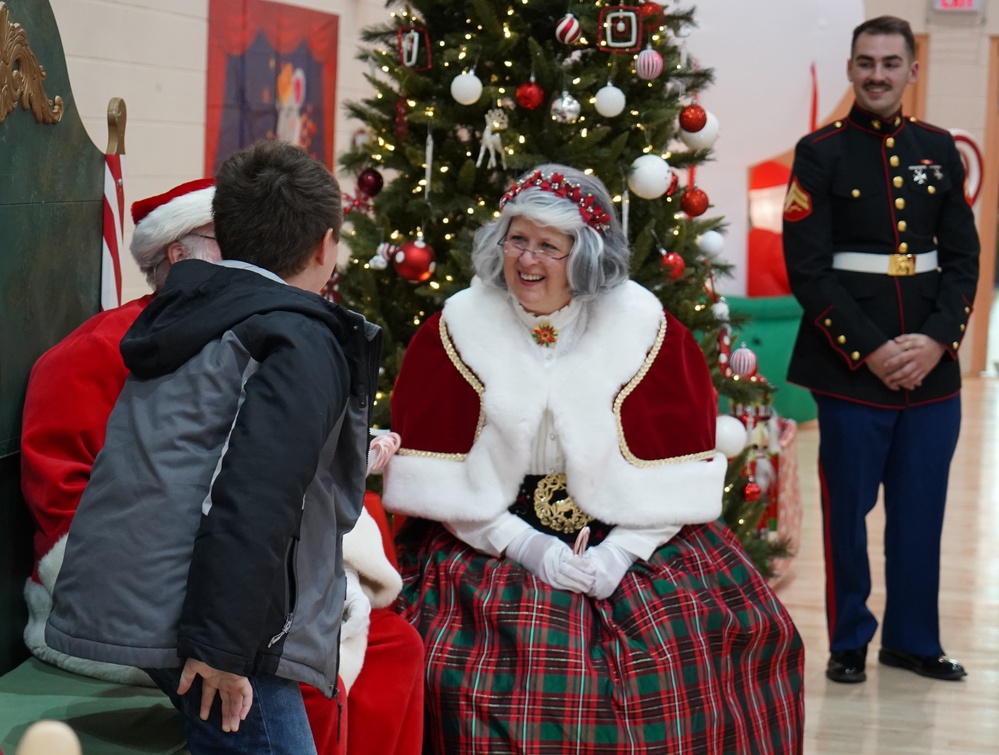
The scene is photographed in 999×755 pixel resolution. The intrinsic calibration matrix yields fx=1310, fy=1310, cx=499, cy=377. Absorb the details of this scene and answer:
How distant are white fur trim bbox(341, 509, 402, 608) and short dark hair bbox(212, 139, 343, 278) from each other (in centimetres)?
74

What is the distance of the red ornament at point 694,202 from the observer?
11.1 ft

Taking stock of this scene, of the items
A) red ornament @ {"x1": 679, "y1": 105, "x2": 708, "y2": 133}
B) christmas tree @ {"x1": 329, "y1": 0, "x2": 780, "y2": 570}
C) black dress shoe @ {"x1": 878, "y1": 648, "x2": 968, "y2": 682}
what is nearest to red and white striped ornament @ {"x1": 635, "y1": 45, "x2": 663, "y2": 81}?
christmas tree @ {"x1": 329, "y1": 0, "x2": 780, "y2": 570}

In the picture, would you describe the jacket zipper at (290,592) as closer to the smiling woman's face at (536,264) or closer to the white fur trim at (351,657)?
the white fur trim at (351,657)

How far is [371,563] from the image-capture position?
242cm

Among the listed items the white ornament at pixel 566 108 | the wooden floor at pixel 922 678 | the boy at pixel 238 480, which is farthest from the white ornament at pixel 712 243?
the boy at pixel 238 480

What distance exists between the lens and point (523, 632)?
2486 millimetres

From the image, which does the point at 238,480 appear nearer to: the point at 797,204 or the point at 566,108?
the point at 566,108

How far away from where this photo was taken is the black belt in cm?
271

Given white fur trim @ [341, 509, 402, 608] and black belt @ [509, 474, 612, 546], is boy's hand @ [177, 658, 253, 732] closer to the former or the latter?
white fur trim @ [341, 509, 402, 608]

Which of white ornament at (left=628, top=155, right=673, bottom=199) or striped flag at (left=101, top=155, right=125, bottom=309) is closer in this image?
striped flag at (left=101, top=155, right=125, bottom=309)

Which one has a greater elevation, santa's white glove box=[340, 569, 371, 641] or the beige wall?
the beige wall

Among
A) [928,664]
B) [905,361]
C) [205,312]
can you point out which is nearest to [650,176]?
[905,361]

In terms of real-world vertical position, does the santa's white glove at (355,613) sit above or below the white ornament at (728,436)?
below

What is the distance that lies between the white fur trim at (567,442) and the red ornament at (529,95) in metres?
0.66
